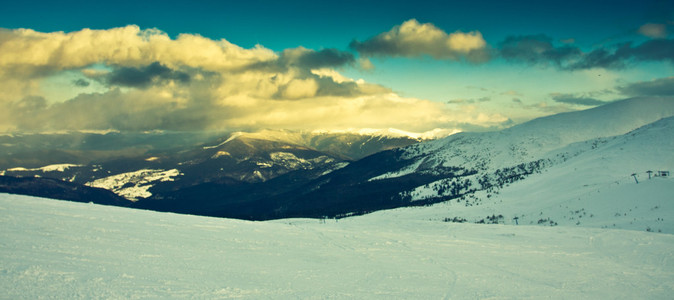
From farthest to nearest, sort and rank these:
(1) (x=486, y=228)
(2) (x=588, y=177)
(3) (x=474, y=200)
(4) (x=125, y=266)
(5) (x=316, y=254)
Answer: (3) (x=474, y=200) < (2) (x=588, y=177) < (1) (x=486, y=228) < (5) (x=316, y=254) < (4) (x=125, y=266)

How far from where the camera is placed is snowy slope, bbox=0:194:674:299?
1123 centimetres

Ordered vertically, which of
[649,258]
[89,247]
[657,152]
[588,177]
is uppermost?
[657,152]

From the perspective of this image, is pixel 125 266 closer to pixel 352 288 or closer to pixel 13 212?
pixel 352 288

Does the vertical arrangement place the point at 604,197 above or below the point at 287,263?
above

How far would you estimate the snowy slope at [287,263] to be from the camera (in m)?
11.2

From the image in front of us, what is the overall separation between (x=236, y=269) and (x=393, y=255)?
8.06 metres

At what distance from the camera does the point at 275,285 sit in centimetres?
1259

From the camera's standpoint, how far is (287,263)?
1600 cm

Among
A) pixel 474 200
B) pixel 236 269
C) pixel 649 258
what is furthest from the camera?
pixel 474 200

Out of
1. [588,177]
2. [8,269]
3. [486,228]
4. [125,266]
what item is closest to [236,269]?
[125,266]

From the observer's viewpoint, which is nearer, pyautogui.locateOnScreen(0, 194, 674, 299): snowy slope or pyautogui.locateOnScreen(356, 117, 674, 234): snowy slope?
pyautogui.locateOnScreen(0, 194, 674, 299): snowy slope

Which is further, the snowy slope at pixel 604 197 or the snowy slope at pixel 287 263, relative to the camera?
the snowy slope at pixel 604 197

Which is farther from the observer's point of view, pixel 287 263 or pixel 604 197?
pixel 604 197

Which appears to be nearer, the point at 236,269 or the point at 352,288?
the point at 352,288
